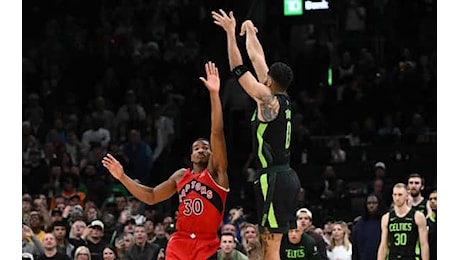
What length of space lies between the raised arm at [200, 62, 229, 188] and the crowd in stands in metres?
5.86

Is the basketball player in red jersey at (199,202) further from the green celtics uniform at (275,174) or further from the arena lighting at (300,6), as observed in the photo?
the arena lighting at (300,6)

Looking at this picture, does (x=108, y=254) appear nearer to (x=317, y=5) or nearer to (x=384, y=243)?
(x=384, y=243)

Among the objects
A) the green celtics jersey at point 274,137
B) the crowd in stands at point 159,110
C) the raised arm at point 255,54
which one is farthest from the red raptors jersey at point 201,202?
the crowd in stands at point 159,110

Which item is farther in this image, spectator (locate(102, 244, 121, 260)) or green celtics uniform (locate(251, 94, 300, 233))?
spectator (locate(102, 244, 121, 260))

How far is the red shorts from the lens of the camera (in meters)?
11.9

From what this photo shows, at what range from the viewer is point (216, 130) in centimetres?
1140

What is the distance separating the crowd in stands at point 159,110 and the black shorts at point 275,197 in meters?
6.45

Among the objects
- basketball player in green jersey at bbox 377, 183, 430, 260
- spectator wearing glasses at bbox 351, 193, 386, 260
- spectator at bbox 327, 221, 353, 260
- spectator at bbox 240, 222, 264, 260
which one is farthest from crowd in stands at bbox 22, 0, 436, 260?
basketball player in green jersey at bbox 377, 183, 430, 260

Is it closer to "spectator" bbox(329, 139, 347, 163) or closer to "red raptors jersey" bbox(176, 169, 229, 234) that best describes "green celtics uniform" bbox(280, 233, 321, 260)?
"red raptors jersey" bbox(176, 169, 229, 234)

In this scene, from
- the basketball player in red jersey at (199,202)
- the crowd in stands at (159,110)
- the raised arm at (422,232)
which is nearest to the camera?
the basketball player in red jersey at (199,202)

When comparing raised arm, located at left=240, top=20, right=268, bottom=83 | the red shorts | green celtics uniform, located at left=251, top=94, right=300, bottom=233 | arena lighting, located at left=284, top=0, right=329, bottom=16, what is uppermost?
arena lighting, located at left=284, top=0, right=329, bottom=16

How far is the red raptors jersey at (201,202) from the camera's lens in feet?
38.9

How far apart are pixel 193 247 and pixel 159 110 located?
1095 centimetres
